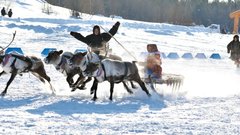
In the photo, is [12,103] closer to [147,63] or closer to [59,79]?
[147,63]

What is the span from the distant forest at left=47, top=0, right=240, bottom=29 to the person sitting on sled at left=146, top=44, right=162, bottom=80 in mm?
49299

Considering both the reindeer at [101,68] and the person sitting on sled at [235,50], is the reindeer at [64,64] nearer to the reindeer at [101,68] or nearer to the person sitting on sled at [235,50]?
the reindeer at [101,68]

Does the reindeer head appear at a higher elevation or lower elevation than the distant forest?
lower

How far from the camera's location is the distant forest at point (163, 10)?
76500 mm

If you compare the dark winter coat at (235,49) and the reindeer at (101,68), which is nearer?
the reindeer at (101,68)

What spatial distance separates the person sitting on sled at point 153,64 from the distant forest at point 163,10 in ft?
162

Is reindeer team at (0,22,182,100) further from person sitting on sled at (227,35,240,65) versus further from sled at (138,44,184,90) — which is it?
person sitting on sled at (227,35,240,65)

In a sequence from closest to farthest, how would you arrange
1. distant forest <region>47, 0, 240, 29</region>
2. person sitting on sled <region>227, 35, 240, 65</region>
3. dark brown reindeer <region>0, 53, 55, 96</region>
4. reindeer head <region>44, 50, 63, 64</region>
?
dark brown reindeer <region>0, 53, 55, 96</region> → reindeer head <region>44, 50, 63, 64</region> → person sitting on sled <region>227, 35, 240, 65</region> → distant forest <region>47, 0, 240, 29</region>

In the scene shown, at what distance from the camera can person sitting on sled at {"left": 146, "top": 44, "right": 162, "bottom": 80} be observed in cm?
1053

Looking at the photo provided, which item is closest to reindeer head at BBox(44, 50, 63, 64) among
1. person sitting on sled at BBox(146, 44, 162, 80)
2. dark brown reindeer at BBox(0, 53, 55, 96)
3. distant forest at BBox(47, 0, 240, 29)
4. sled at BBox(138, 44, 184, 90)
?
dark brown reindeer at BBox(0, 53, 55, 96)

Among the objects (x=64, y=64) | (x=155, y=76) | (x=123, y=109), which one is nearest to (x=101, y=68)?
(x=123, y=109)

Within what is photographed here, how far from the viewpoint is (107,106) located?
28.4 feet

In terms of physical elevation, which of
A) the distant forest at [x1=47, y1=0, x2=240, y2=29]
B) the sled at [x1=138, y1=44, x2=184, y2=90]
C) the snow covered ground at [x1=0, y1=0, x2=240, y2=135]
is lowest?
the snow covered ground at [x1=0, y1=0, x2=240, y2=135]

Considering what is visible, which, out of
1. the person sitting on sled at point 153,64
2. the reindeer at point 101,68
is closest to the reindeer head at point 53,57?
the reindeer at point 101,68
